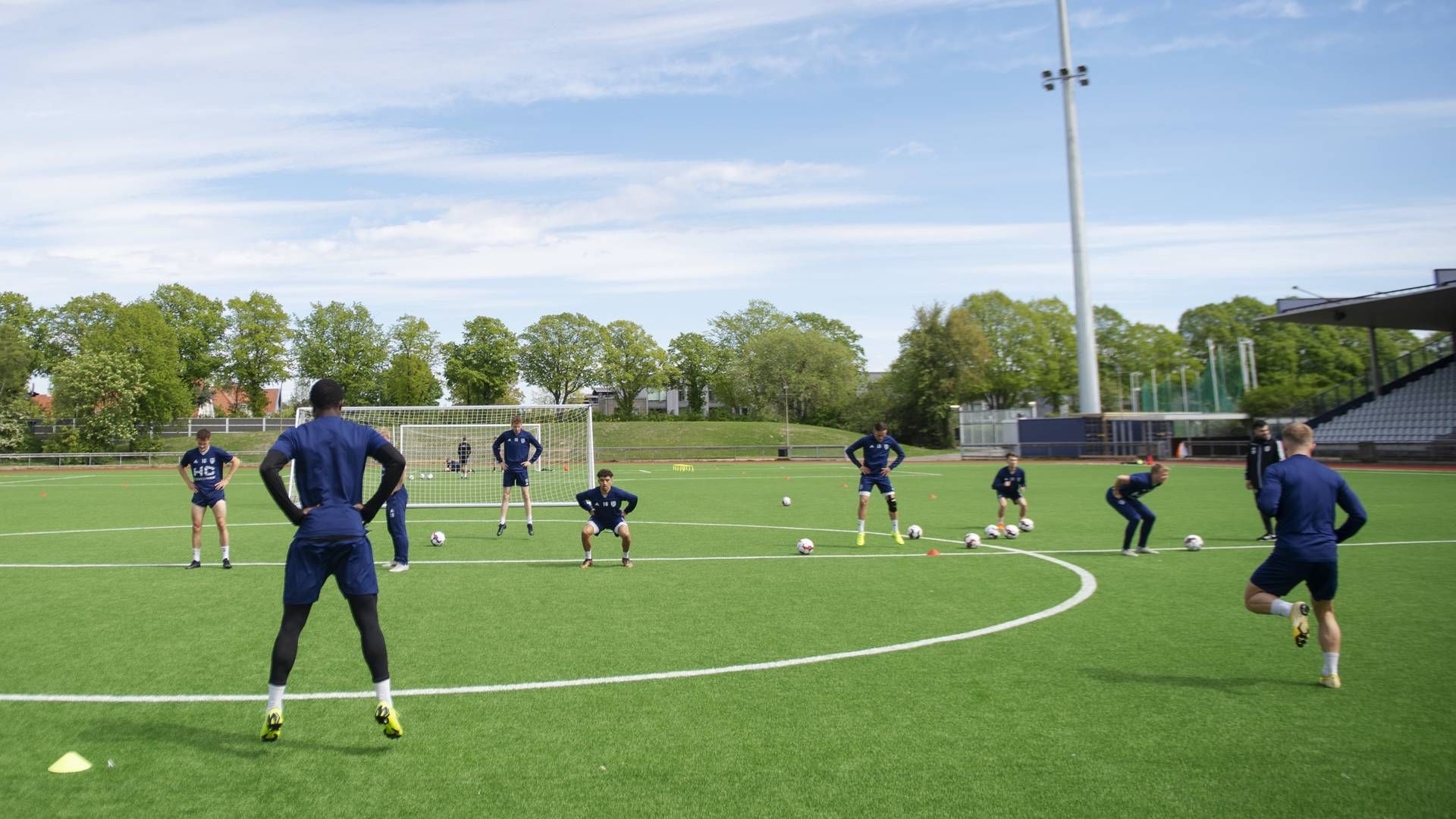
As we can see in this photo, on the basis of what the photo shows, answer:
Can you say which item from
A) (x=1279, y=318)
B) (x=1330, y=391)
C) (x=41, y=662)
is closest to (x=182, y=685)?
(x=41, y=662)

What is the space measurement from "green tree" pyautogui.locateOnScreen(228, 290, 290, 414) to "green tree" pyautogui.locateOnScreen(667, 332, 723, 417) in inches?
1557

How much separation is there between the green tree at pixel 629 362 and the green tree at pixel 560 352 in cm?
130

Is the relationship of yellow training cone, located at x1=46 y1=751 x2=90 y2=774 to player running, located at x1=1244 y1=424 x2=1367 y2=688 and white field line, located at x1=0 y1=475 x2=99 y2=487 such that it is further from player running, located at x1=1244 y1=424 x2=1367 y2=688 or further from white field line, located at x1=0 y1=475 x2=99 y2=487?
white field line, located at x1=0 y1=475 x2=99 y2=487

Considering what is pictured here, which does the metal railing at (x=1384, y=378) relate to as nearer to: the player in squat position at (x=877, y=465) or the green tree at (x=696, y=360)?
the player in squat position at (x=877, y=465)

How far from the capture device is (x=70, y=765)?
4938 mm

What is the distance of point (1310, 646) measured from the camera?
7.43 meters

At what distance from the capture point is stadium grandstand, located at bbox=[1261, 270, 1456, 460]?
37.3m

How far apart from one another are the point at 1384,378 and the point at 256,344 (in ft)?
274

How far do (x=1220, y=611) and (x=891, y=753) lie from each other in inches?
218

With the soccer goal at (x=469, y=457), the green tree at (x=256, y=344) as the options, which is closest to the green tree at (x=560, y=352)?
the green tree at (x=256, y=344)

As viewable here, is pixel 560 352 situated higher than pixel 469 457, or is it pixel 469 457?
pixel 560 352

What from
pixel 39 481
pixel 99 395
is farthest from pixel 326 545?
pixel 99 395

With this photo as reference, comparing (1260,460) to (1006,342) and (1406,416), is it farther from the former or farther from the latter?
(1006,342)

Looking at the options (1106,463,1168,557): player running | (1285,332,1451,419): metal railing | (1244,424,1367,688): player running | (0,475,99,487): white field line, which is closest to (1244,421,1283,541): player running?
(1106,463,1168,557): player running
